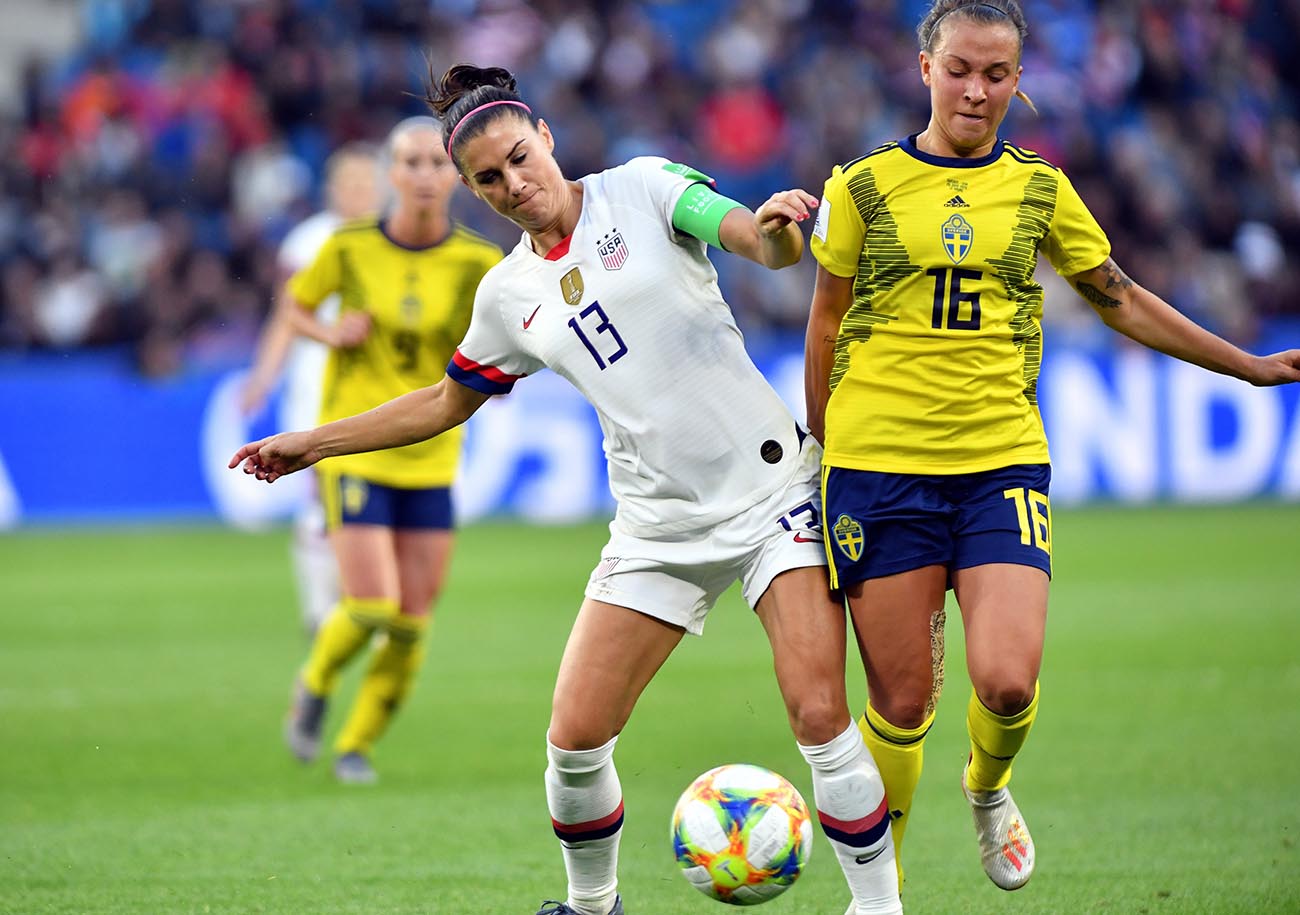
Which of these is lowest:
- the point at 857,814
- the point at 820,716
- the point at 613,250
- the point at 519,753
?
the point at 519,753

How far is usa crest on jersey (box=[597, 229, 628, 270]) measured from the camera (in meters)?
5.05

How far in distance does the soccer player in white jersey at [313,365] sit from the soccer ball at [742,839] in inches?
206

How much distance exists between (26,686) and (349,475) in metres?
3.49

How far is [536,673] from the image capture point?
1073 centimetres

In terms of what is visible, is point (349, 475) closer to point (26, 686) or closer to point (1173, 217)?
point (26, 686)

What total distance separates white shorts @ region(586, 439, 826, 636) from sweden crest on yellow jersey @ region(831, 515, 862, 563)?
0.08 meters

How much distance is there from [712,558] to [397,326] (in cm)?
349

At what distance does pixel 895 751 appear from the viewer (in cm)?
522

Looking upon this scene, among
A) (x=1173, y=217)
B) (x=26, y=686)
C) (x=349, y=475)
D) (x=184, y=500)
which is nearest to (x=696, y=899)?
(x=349, y=475)

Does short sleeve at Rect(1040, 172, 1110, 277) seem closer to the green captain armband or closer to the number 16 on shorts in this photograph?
the number 16 on shorts

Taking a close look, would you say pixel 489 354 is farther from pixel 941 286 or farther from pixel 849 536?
pixel 941 286

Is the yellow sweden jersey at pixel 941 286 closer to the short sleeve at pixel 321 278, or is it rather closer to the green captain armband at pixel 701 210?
the green captain armband at pixel 701 210

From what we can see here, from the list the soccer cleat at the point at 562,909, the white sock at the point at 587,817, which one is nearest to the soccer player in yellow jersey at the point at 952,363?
the white sock at the point at 587,817

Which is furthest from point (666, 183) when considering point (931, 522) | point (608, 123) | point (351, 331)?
point (608, 123)
